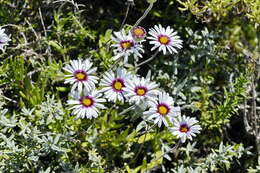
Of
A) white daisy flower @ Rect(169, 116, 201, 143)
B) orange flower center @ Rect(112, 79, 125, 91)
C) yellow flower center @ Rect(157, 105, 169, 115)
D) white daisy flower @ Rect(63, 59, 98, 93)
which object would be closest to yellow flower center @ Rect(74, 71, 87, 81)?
white daisy flower @ Rect(63, 59, 98, 93)

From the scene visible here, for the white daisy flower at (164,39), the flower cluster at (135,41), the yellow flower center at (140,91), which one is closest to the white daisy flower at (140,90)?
→ the yellow flower center at (140,91)

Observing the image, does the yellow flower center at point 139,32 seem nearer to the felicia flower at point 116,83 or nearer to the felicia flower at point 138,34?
the felicia flower at point 138,34

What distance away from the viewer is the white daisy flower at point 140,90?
1.96 m

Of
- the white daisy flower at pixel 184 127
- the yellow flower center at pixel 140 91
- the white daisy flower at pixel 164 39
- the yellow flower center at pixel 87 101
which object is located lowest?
the white daisy flower at pixel 184 127

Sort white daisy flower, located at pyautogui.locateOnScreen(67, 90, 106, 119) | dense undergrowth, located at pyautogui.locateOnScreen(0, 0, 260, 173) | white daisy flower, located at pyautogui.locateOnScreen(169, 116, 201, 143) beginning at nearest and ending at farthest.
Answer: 1. white daisy flower, located at pyautogui.locateOnScreen(67, 90, 106, 119)
2. white daisy flower, located at pyautogui.locateOnScreen(169, 116, 201, 143)
3. dense undergrowth, located at pyautogui.locateOnScreen(0, 0, 260, 173)

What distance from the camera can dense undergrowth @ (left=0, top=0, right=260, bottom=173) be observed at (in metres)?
2.30

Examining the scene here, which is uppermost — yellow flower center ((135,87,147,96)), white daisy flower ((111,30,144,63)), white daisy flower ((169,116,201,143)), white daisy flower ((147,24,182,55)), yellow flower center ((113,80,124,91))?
white daisy flower ((147,24,182,55))

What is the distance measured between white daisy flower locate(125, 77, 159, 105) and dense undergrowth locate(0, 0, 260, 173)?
164 mm

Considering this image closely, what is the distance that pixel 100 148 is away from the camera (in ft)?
8.14

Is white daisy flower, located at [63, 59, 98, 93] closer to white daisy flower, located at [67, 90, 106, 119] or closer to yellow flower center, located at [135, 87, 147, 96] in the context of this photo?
white daisy flower, located at [67, 90, 106, 119]

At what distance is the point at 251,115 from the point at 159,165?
642 millimetres

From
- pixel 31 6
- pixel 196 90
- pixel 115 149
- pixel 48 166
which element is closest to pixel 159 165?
pixel 115 149

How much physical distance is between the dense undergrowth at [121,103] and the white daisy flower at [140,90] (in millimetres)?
164

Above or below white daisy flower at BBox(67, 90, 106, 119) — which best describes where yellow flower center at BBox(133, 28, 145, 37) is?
above
